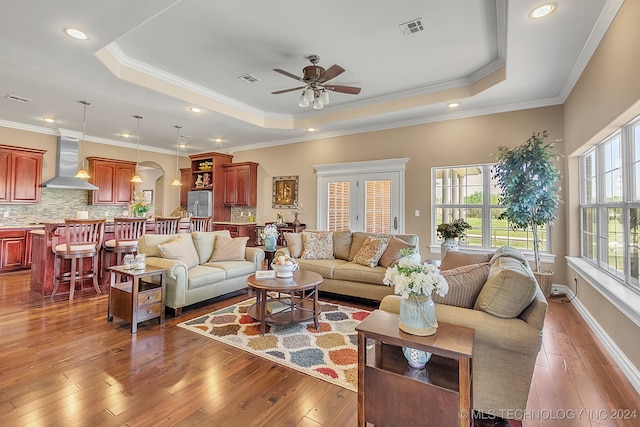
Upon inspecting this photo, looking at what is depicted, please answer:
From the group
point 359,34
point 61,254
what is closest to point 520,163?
point 359,34

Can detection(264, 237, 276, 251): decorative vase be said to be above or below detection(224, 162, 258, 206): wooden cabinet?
below

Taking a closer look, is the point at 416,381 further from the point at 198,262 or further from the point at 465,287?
the point at 198,262

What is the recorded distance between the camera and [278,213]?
24.4 feet

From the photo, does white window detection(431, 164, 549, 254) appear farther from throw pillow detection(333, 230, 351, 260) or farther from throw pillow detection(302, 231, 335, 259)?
throw pillow detection(302, 231, 335, 259)

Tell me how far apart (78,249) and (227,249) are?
206cm

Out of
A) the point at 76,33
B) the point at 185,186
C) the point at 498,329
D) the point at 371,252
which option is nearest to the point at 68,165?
the point at 185,186

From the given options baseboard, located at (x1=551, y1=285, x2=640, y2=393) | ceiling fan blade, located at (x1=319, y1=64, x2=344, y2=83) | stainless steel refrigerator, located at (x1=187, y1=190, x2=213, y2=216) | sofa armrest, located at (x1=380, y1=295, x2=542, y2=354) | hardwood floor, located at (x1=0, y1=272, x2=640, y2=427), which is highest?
ceiling fan blade, located at (x1=319, y1=64, x2=344, y2=83)

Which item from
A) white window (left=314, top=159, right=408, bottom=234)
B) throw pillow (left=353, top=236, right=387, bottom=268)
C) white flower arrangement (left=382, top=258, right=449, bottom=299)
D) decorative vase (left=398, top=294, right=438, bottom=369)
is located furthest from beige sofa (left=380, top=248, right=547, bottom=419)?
white window (left=314, top=159, right=408, bottom=234)

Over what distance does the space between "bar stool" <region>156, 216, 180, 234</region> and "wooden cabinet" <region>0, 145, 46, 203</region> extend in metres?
3.29

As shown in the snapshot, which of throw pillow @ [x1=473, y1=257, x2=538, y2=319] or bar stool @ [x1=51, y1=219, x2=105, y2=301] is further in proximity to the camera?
Result: bar stool @ [x1=51, y1=219, x2=105, y2=301]

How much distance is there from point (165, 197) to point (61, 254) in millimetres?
5139

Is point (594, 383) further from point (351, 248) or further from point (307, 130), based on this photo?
point (307, 130)

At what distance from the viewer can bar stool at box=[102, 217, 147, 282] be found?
15.5ft

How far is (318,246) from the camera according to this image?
4848 mm
